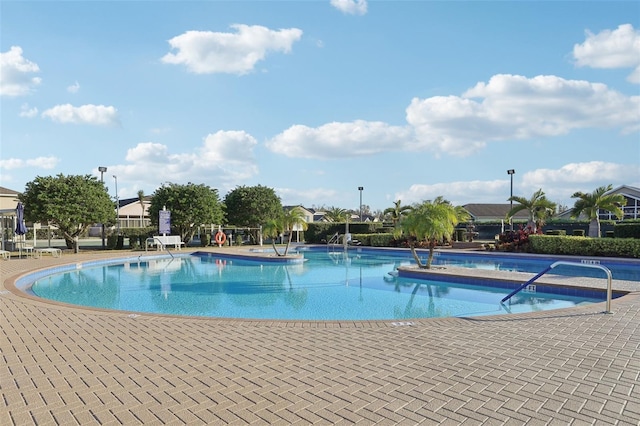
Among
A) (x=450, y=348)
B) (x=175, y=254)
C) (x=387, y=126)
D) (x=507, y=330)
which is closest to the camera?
(x=450, y=348)

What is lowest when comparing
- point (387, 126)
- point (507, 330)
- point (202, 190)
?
point (507, 330)

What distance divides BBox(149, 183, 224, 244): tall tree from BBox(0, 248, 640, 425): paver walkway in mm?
17503

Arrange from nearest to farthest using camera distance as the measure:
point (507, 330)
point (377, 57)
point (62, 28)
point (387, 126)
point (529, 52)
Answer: point (507, 330) → point (62, 28) → point (529, 52) → point (377, 57) → point (387, 126)

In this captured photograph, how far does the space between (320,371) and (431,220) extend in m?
9.44

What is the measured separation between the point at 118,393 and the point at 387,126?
17106mm

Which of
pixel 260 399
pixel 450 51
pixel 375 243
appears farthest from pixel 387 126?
pixel 260 399

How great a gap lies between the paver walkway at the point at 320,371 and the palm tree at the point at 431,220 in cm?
651

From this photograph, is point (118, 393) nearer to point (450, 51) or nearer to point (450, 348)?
point (450, 348)

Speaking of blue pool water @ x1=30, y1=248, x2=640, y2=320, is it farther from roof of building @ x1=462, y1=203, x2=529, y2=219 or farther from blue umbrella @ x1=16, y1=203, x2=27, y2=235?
roof of building @ x1=462, y1=203, x2=529, y2=219

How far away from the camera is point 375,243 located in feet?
82.2

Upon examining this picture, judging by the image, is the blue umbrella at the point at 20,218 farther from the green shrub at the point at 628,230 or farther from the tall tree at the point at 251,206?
the green shrub at the point at 628,230

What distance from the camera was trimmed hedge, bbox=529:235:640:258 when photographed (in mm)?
17062

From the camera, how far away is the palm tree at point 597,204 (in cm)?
2083

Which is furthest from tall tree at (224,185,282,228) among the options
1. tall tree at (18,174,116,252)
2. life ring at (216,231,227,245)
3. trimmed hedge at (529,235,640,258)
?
trimmed hedge at (529,235,640,258)
